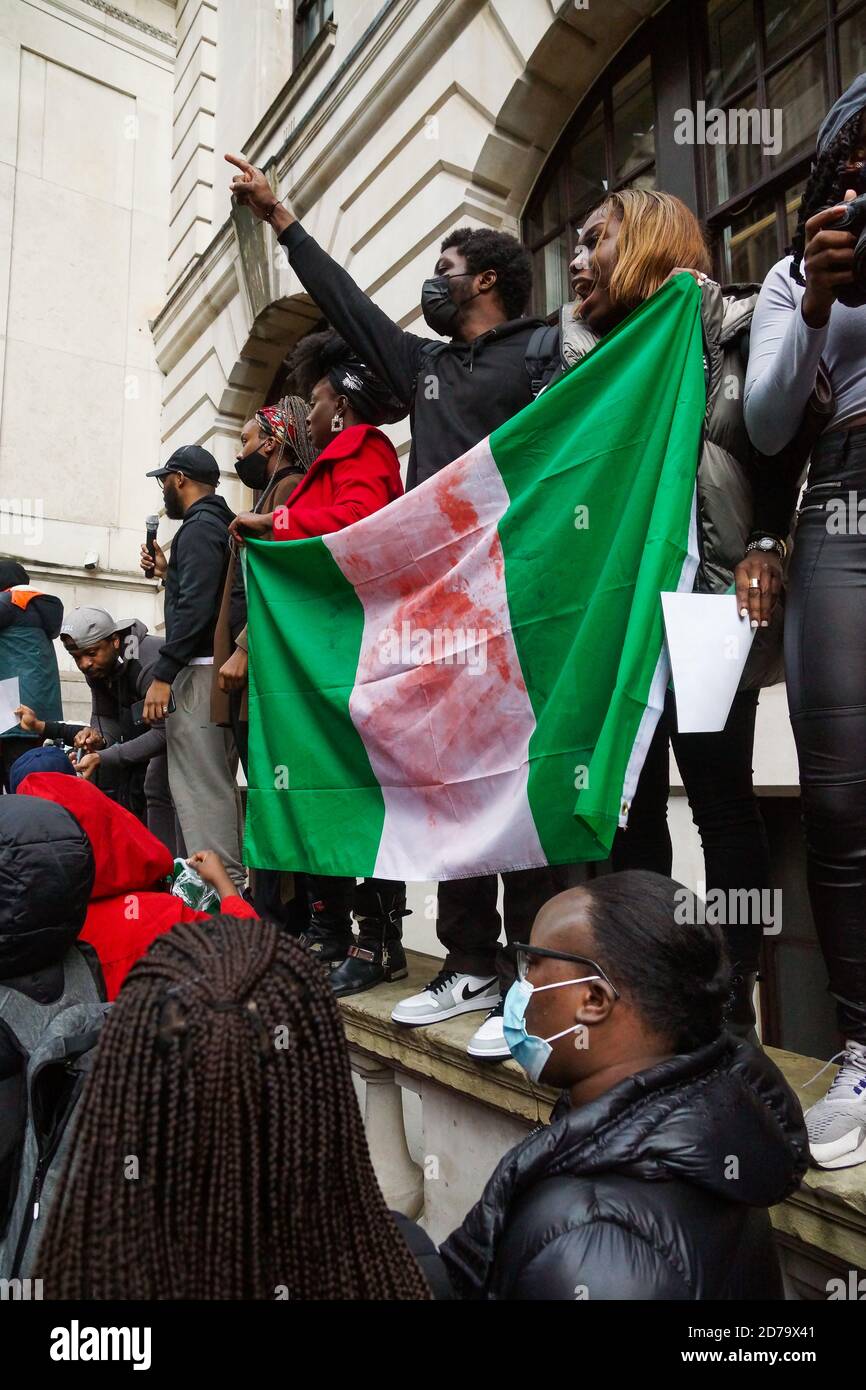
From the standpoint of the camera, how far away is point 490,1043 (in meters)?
2.08

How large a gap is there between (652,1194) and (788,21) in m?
4.51

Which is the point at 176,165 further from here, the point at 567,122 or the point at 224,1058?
the point at 224,1058

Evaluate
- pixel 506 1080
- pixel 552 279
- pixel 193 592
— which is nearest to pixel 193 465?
pixel 193 592

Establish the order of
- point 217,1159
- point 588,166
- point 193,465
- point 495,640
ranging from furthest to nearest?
point 588,166, point 193,465, point 495,640, point 217,1159

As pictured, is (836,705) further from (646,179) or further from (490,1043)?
(646,179)

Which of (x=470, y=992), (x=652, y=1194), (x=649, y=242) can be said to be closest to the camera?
(x=652, y=1194)

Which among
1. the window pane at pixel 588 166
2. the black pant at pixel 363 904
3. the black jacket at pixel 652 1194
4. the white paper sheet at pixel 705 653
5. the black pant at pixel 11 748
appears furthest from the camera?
the black pant at pixel 11 748

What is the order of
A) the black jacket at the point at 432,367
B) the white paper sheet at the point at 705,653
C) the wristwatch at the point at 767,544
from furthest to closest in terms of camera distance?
the black jacket at the point at 432,367
the wristwatch at the point at 767,544
the white paper sheet at the point at 705,653

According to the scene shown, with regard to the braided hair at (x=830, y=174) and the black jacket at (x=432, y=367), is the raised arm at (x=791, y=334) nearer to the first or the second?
the braided hair at (x=830, y=174)

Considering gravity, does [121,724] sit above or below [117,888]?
above

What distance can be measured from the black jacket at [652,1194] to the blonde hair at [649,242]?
5.57ft

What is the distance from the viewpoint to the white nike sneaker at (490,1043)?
205 cm

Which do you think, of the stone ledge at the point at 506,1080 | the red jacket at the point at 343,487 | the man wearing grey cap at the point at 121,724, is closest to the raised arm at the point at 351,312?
the red jacket at the point at 343,487

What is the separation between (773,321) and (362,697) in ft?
4.70
